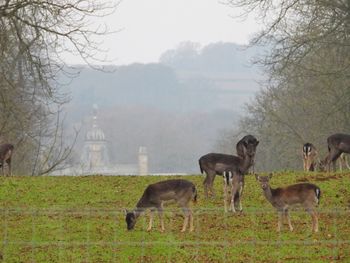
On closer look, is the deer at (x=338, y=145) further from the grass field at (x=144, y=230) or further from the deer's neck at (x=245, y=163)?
the deer's neck at (x=245, y=163)

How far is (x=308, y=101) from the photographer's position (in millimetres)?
47062

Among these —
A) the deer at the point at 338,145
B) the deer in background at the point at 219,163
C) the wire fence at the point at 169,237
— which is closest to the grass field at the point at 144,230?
the wire fence at the point at 169,237

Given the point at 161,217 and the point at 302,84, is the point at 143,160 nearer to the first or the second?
the point at 302,84

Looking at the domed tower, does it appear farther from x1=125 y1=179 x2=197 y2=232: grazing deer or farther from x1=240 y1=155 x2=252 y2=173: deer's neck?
x1=125 y1=179 x2=197 y2=232: grazing deer

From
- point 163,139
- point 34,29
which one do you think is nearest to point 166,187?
point 34,29

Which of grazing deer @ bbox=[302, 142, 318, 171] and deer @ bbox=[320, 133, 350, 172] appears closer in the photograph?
deer @ bbox=[320, 133, 350, 172]

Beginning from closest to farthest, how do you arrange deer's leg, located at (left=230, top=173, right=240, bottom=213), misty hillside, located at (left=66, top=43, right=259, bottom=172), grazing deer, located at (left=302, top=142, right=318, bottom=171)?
deer's leg, located at (left=230, top=173, right=240, bottom=213) → grazing deer, located at (left=302, top=142, right=318, bottom=171) → misty hillside, located at (left=66, top=43, right=259, bottom=172)

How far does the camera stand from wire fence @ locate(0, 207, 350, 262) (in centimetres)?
1579

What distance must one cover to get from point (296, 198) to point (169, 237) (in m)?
2.84

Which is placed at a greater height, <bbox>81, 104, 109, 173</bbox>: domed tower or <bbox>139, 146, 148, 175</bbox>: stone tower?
<bbox>81, 104, 109, 173</bbox>: domed tower

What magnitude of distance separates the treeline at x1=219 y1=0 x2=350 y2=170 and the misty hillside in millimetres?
30514

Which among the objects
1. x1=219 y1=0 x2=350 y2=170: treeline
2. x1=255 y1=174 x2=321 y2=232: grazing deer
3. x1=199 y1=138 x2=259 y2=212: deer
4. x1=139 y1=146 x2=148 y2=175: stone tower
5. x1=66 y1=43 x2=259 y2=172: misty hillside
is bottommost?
x1=255 y1=174 x2=321 y2=232: grazing deer

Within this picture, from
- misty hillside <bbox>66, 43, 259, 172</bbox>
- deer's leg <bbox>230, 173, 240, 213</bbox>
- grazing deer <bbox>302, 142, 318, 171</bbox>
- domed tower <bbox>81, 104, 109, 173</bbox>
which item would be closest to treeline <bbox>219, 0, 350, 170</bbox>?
grazing deer <bbox>302, 142, 318, 171</bbox>

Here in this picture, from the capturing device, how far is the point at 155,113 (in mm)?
148125
